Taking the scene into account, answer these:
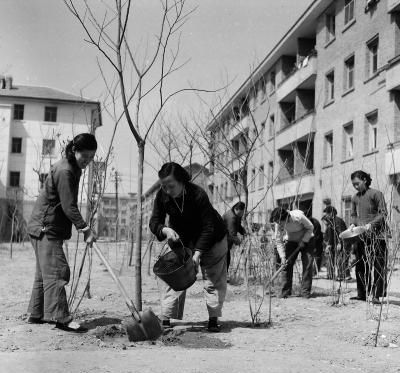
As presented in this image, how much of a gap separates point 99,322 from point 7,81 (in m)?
46.9

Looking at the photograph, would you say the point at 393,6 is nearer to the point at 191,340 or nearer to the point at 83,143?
the point at 83,143

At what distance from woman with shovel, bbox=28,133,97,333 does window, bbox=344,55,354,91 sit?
62.1 ft

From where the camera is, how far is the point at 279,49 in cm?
2917

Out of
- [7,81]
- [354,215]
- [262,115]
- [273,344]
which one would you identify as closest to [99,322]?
[273,344]

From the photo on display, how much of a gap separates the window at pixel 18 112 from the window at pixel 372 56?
32122 millimetres

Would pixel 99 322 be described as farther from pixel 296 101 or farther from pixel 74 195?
pixel 296 101

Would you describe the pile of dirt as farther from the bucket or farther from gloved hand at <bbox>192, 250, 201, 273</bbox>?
gloved hand at <bbox>192, 250, 201, 273</bbox>

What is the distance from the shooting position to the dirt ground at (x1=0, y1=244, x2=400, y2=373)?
12.7ft

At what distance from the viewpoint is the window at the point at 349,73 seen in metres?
22.4

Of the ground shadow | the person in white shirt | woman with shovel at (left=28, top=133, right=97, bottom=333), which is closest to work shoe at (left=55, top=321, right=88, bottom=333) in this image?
woman with shovel at (left=28, top=133, right=97, bottom=333)

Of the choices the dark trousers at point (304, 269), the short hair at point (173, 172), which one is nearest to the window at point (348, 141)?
the dark trousers at point (304, 269)

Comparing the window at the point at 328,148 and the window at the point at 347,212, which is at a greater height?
the window at the point at 328,148

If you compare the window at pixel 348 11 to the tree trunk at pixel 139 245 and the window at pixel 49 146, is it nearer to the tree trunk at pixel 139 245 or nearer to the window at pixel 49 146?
the window at pixel 49 146

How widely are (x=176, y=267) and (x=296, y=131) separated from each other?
22.8 meters
